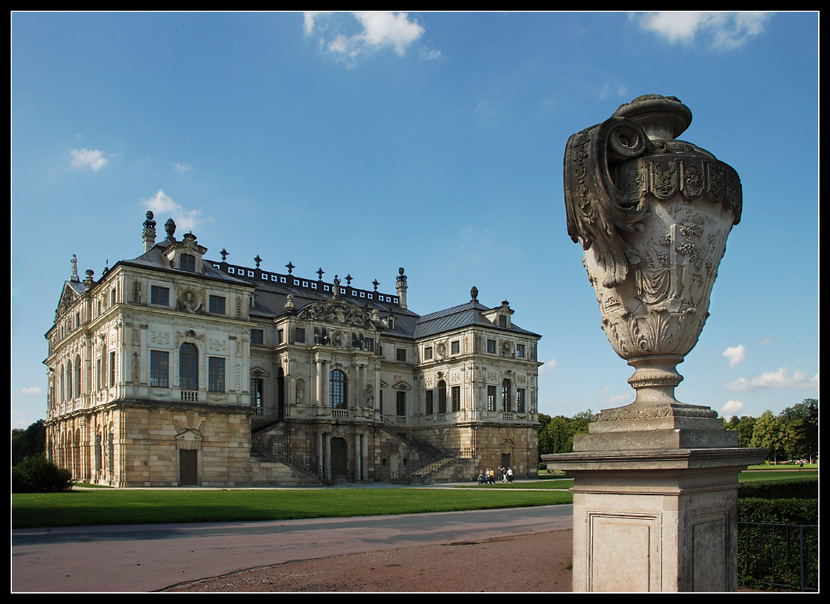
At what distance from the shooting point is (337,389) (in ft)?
176

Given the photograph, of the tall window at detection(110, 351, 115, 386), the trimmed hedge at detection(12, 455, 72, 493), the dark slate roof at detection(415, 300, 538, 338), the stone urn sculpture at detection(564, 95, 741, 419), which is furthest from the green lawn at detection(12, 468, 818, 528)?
the dark slate roof at detection(415, 300, 538, 338)

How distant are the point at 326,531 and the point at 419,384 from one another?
46148 mm

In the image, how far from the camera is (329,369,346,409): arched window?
174 feet

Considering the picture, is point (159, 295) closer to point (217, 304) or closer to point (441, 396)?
point (217, 304)

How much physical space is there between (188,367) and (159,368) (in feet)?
5.89

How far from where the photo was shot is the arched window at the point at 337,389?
5303cm

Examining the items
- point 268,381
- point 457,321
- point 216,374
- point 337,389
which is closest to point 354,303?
point 337,389

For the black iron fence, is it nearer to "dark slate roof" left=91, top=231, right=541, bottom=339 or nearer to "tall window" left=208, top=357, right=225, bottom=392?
"tall window" left=208, top=357, right=225, bottom=392

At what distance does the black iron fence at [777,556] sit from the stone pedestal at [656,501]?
11.7ft

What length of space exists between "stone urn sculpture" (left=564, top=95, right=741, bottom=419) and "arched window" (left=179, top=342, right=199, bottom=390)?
132ft

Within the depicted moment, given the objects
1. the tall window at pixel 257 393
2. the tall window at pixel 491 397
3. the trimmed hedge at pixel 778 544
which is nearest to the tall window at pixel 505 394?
the tall window at pixel 491 397

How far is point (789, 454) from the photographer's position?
95875 mm

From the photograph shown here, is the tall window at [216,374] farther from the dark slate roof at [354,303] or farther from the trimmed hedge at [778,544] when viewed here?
the trimmed hedge at [778,544]
